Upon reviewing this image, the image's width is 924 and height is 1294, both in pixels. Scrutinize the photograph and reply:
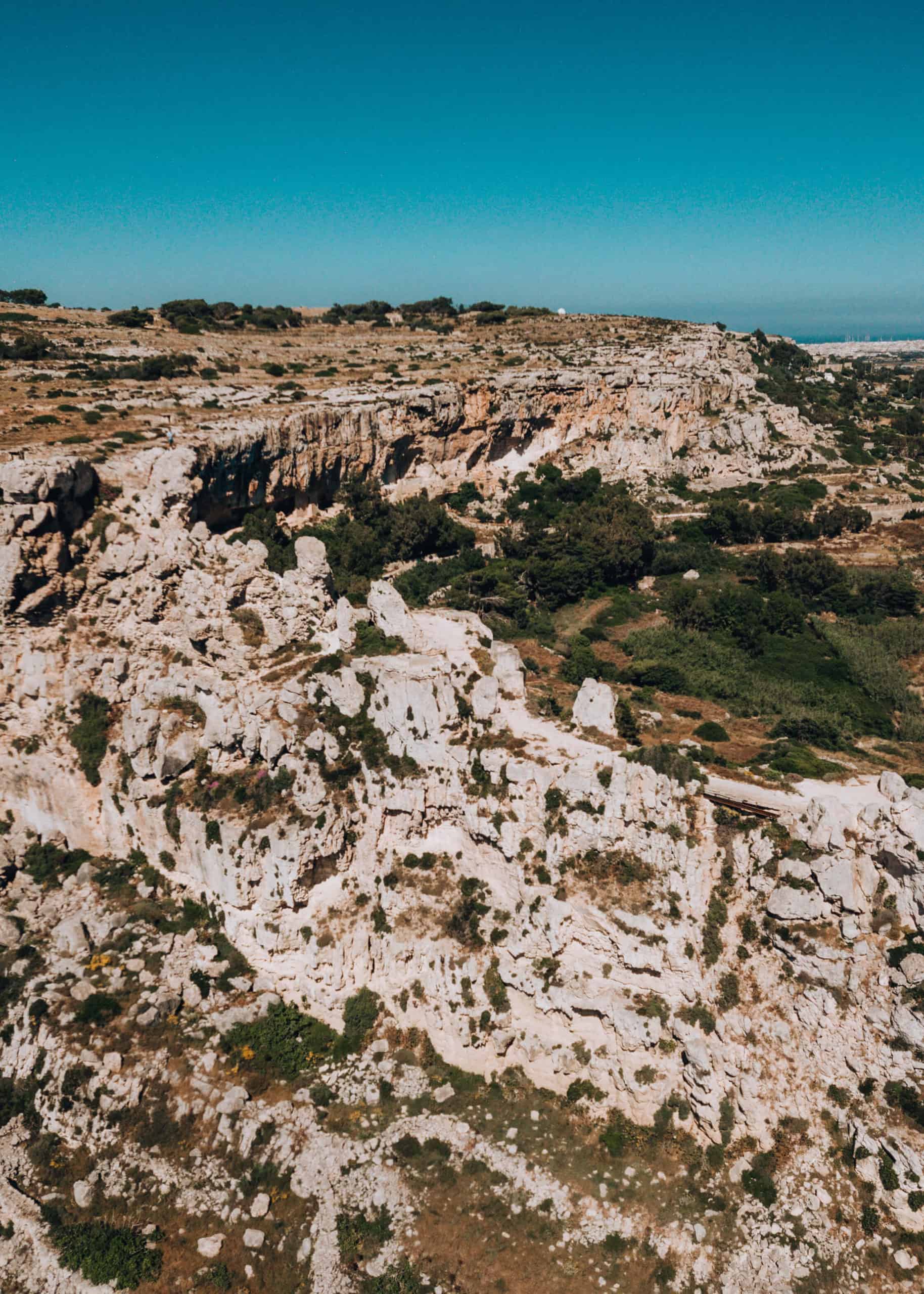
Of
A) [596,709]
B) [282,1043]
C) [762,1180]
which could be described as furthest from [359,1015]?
[596,709]

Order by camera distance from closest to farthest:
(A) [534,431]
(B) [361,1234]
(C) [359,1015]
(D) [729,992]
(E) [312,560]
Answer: (B) [361,1234], (D) [729,992], (C) [359,1015], (E) [312,560], (A) [534,431]

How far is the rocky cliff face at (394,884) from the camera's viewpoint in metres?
19.1

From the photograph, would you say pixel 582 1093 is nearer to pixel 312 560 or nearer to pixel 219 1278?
pixel 219 1278

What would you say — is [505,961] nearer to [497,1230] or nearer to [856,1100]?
[497,1230]

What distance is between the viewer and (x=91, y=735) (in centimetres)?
2716

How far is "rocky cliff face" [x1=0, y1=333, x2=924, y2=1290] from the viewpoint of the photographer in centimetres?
1914

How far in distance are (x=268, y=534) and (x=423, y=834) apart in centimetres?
1954

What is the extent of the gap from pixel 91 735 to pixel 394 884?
13.1 m

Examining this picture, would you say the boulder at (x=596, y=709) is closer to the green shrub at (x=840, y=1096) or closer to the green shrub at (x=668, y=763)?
the green shrub at (x=668, y=763)

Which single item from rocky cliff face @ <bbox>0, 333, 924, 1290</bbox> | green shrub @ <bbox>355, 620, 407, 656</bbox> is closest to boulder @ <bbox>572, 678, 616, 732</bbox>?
rocky cliff face @ <bbox>0, 333, 924, 1290</bbox>

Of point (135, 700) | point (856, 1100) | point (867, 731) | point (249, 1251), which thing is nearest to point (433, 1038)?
point (249, 1251)

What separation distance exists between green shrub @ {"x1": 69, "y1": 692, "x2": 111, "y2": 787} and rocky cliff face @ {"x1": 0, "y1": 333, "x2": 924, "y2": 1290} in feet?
0.40

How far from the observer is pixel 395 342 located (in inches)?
2596

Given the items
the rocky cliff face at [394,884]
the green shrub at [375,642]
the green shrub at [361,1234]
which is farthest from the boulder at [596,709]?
the green shrub at [361,1234]
